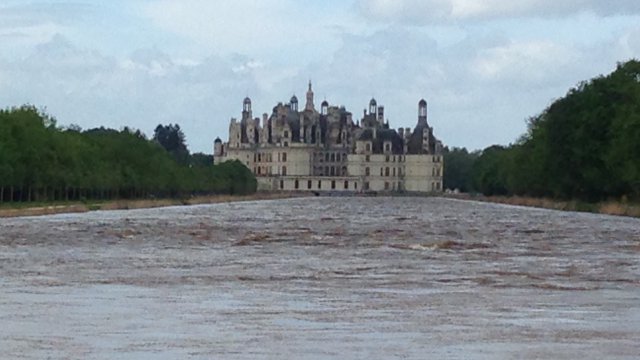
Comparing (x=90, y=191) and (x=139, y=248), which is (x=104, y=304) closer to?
(x=139, y=248)

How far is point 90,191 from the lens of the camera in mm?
128500

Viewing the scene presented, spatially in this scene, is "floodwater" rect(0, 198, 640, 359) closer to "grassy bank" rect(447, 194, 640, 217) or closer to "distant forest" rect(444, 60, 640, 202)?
"grassy bank" rect(447, 194, 640, 217)

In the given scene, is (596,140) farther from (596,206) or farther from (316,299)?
(316,299)

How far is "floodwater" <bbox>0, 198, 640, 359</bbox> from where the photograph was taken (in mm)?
20234

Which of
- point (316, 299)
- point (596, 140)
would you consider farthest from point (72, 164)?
point (316, 299)

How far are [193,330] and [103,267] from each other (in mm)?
14886

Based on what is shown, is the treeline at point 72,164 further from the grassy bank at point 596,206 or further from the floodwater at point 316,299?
the floodwater at point 316,299

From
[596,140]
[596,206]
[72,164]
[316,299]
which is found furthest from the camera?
[72,164]

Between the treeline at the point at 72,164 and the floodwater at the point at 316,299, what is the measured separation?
50.2 metres

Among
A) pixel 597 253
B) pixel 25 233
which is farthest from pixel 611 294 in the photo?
pixel 25 233

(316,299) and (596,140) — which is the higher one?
(596,140)

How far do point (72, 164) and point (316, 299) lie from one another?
88.6 m

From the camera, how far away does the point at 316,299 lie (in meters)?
27.5

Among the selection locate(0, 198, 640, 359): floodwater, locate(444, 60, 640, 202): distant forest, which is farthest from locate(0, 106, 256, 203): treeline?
locate(0, 198, 640, 359): floodwater
